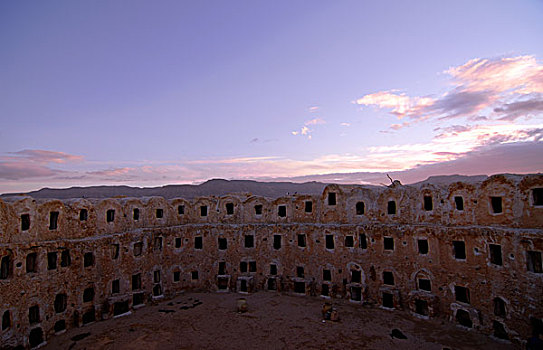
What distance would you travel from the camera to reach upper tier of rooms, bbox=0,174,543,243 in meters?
19.7

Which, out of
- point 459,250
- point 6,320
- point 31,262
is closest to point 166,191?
point 31,262

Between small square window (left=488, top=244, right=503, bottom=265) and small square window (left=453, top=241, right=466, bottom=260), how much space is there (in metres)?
1.83

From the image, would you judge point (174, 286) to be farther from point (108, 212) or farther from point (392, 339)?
point (392, 339)

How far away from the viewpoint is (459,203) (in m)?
22.8

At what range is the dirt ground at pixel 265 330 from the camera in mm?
20484

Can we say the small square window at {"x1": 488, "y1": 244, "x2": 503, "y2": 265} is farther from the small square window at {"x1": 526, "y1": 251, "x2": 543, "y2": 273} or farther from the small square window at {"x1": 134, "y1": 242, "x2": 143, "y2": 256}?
the small square window at {"x1": 134, "y1": 242, "x2": 143, "y2": 256}

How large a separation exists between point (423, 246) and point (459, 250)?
8.47ft

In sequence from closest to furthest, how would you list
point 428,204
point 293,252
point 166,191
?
point 428,204 < point 293,252 < point 166,191

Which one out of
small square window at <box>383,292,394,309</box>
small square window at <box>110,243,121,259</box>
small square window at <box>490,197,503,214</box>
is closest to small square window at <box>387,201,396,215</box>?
small square window at <box>383,292,394,309</box>

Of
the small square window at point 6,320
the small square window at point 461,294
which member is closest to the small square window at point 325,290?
the small square window at point 461,294

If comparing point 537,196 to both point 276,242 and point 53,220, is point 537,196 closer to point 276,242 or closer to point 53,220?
point 276,242

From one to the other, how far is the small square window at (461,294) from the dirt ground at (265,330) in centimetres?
201

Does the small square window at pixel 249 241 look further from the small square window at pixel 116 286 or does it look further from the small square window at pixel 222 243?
the small square window at pixel 116 286

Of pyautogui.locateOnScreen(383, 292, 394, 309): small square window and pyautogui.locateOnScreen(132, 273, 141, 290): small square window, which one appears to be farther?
pyautogui.locateOnScreen(132, 273, 141, 290): small square window
